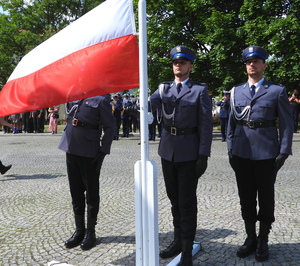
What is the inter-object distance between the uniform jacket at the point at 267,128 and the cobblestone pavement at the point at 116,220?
1046mm

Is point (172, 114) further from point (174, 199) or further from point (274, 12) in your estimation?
point (274, 12)

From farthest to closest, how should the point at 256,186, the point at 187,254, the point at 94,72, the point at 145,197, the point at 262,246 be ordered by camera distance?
the point at 256,186, the point at 262,246, the point at 187,254, the point at 94,72, the point at 145,197

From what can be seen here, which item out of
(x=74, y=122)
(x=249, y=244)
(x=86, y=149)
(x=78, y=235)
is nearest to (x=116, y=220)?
(x=78, y=235)

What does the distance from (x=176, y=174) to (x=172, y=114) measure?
608 mm

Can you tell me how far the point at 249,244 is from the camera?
4.25 m

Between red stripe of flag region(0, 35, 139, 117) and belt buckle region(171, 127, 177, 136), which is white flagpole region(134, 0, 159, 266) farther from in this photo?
belt buckle region(171, 127, 177, 136)

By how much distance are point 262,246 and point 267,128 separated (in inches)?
46.5

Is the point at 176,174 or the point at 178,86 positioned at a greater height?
the point at 178,86

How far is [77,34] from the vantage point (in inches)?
150

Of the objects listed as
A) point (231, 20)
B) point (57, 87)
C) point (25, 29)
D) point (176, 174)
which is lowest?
point (176, 174)

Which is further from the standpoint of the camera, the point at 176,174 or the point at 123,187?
the point at 123,187

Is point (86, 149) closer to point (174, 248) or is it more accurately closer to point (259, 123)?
point (174, 248)

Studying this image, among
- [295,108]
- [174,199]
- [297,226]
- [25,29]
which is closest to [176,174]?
[174,199]

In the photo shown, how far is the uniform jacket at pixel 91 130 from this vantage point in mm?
4512
